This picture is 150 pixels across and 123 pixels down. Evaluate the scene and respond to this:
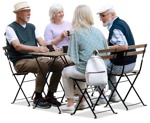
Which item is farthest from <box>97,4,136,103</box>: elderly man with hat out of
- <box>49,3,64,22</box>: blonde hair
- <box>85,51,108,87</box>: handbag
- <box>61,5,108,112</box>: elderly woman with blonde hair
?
<box>49,3,64,22</box>: blonde hair

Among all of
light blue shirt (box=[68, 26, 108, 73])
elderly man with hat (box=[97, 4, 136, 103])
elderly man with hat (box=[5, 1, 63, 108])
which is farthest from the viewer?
elderly man with hat (box=[5, 1, 63, 108])

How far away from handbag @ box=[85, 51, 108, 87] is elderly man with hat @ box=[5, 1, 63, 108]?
4.01ft

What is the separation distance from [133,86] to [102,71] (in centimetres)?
111

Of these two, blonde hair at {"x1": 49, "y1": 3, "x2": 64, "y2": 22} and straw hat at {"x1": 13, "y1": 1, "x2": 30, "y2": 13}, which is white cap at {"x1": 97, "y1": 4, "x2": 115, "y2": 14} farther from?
straw hat at {"x1": 13, "y1": 1, "x2": 30, "y2": 13}

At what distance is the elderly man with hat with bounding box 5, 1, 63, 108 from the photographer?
9422 millimetres

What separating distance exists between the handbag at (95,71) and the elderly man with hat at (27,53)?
122cm

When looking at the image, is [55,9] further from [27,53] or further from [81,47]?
[81,47]

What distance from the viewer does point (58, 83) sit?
31.9ft

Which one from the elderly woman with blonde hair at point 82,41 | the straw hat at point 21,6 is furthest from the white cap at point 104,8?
the straw hat at point 21,6

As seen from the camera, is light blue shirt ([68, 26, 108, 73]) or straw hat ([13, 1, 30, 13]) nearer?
light blue shirt ([68, 26, 108, 73])

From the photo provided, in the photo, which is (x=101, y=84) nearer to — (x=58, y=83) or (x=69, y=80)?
(x=69, y=80)

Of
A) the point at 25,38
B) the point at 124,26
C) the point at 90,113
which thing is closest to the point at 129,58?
the point at 124,26

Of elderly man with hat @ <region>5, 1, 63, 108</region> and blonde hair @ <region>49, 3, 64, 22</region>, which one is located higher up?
blonde hair @ <region>49, 3, 64, 22</region>

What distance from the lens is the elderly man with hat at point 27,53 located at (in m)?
9.42
